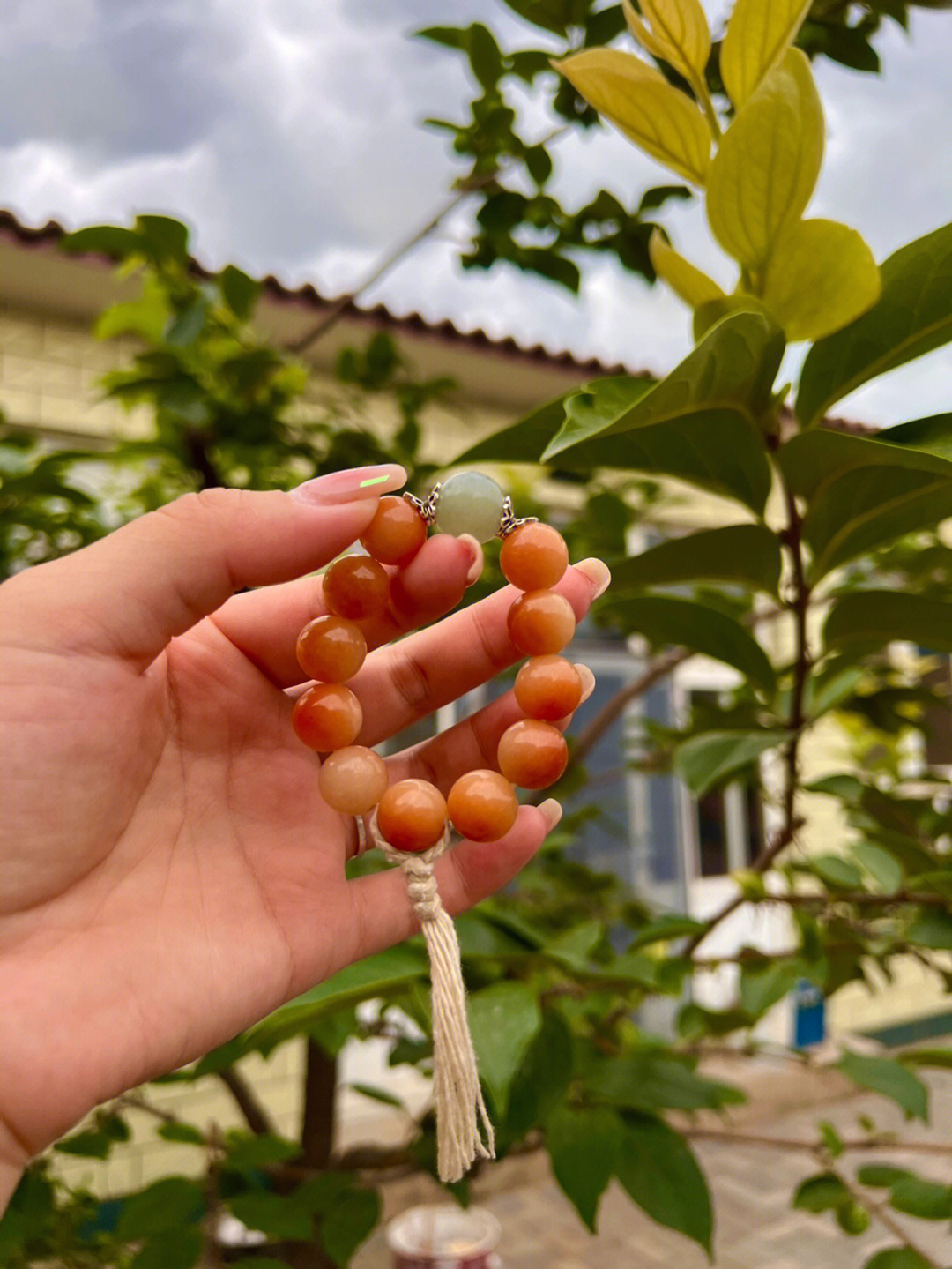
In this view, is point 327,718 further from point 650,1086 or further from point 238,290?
point 238,290

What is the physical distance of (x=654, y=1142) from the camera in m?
0.71

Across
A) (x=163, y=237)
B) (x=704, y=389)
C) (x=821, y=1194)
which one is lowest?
(x=821, y=1194)

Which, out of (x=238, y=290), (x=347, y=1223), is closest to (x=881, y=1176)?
(x=347, y=1223)

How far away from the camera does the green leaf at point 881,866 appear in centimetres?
85

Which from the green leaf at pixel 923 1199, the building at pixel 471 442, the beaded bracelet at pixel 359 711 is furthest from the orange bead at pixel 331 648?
the building at pixel 471 442

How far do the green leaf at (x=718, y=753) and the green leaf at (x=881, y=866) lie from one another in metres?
0.20

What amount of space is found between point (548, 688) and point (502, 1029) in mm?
209

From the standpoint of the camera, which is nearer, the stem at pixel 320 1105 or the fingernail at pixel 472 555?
the fingernail at pixel 472 555

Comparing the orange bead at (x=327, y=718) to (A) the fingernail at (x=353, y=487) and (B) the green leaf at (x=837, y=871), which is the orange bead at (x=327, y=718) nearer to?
(A) the fingernail at (x=353, y=487)

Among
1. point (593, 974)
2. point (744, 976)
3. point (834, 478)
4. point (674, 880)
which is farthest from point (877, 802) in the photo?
point (674, 880)

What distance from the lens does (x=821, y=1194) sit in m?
0.99

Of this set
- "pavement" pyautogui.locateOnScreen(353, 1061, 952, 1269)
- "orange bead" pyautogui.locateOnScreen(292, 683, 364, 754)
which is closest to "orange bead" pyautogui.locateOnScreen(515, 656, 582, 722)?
"orange bead" pyautogui.locateOnScreen(292, 683, 364, 754)

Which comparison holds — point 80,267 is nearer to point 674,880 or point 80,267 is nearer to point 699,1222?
point 699,1222

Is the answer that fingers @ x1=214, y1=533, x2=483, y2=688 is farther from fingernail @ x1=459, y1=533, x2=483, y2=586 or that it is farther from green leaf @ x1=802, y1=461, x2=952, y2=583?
green leaf @ x1=802, y1=461, x2=952, y2=583
